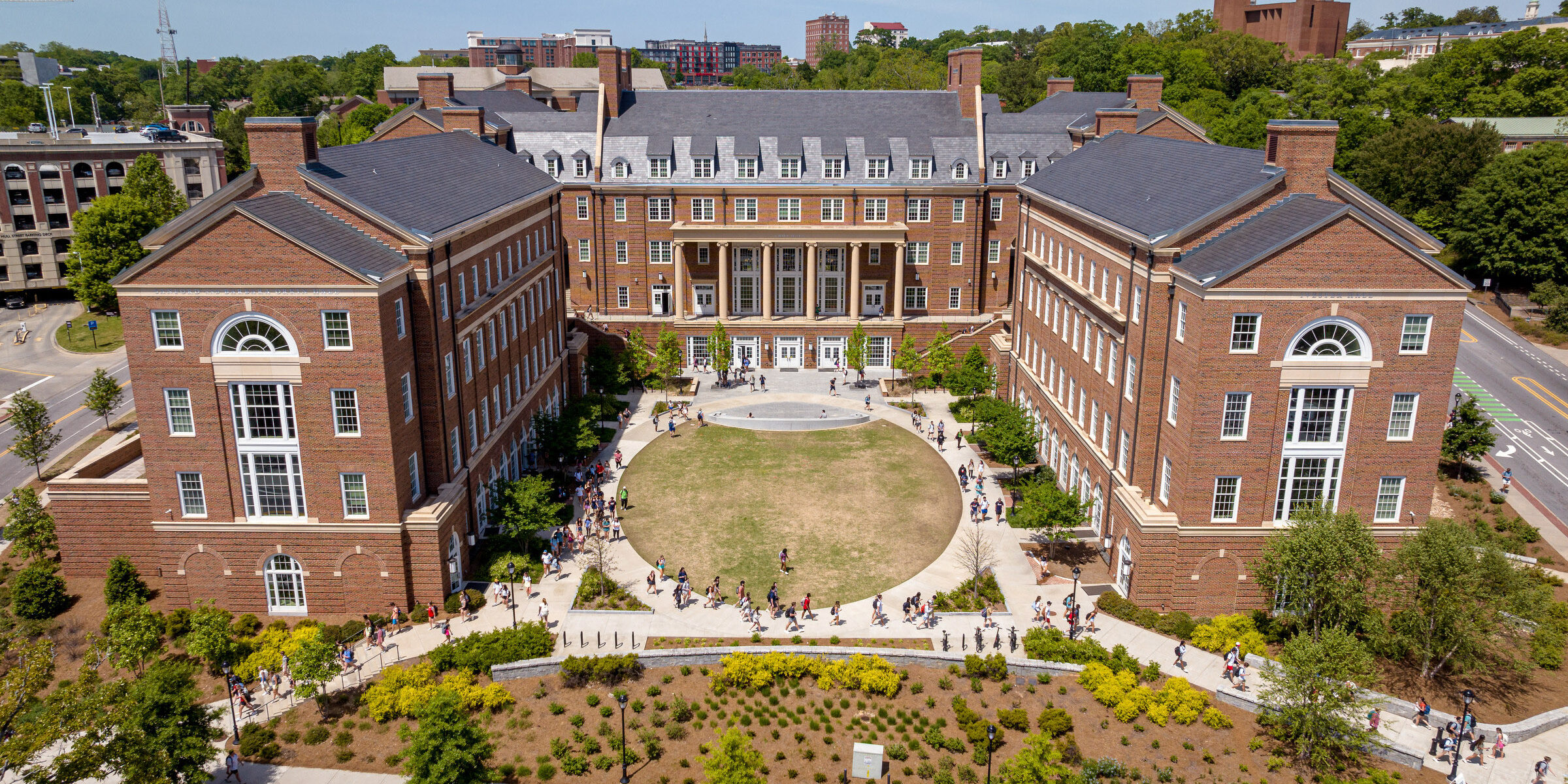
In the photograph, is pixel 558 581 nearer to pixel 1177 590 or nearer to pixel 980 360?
pixel 1177 590

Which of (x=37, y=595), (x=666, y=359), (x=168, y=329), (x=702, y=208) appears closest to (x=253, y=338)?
(x=168, y=329)

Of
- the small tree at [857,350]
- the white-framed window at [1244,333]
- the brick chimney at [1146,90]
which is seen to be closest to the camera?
the white-framed window at [1244,333]

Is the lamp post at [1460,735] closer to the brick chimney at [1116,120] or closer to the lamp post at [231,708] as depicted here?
the lamp post at [231,708]

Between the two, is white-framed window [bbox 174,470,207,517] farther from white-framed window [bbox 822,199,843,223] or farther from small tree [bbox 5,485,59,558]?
white-framed window [bbox 822,199,843,223]

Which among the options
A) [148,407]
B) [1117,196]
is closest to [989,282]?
[1117,196]

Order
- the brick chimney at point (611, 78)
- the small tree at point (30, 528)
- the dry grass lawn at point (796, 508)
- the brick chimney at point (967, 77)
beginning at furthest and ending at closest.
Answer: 1. the brick chimney at point (967, 77)
2. the brick chimney at point (611, 78)
3. the dry grass lawn at point (796, 508)
4. the small tree at point (30, 528)

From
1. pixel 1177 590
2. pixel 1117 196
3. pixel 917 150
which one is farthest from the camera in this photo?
pixel 917 150

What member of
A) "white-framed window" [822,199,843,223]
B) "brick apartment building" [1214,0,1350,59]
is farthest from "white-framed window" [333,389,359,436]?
"brick apartment building" [1214,0,1350,59]

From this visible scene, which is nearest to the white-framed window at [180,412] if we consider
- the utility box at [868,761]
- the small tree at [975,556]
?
the utility box at [868,761]
